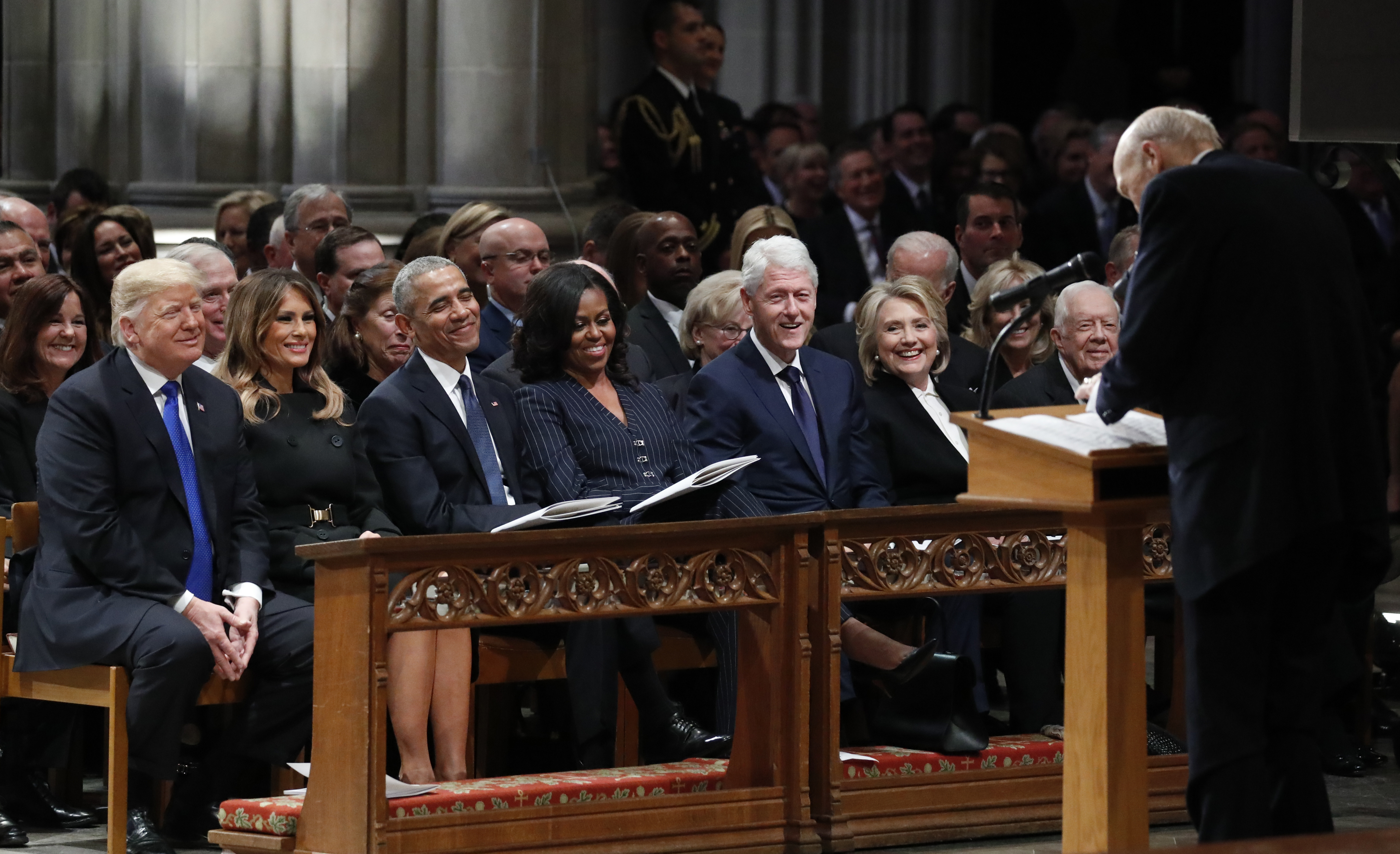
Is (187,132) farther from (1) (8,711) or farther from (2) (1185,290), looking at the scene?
(2) (1185,290)

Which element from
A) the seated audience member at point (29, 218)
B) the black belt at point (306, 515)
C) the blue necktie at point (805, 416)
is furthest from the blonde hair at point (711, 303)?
the seated audience member at point (29, 218)

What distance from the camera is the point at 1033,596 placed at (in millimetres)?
6848

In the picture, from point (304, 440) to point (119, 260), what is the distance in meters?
1.90

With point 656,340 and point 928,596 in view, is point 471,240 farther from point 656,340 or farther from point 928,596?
→ point 928,596

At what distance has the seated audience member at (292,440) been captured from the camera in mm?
6234

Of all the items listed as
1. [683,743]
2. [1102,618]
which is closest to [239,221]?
[683,743]

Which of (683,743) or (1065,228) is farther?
(1065,228)

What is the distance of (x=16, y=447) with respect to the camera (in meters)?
6.36

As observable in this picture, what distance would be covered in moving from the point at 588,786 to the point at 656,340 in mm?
2542

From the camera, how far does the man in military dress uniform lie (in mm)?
9664

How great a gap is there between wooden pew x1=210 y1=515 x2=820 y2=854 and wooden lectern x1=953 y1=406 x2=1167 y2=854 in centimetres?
115

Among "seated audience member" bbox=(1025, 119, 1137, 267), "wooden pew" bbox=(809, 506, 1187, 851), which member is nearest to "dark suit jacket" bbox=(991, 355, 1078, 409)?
"wooden pew" bbox=(809, 506, 1187, 851)

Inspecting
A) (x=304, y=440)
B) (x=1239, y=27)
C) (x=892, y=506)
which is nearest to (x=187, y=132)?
(x=304, y=440)

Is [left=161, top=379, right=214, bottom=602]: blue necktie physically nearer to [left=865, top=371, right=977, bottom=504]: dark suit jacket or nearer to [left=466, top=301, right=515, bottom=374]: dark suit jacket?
[left=466, top=301, right=515, bottom=374]: dark suit jacket
